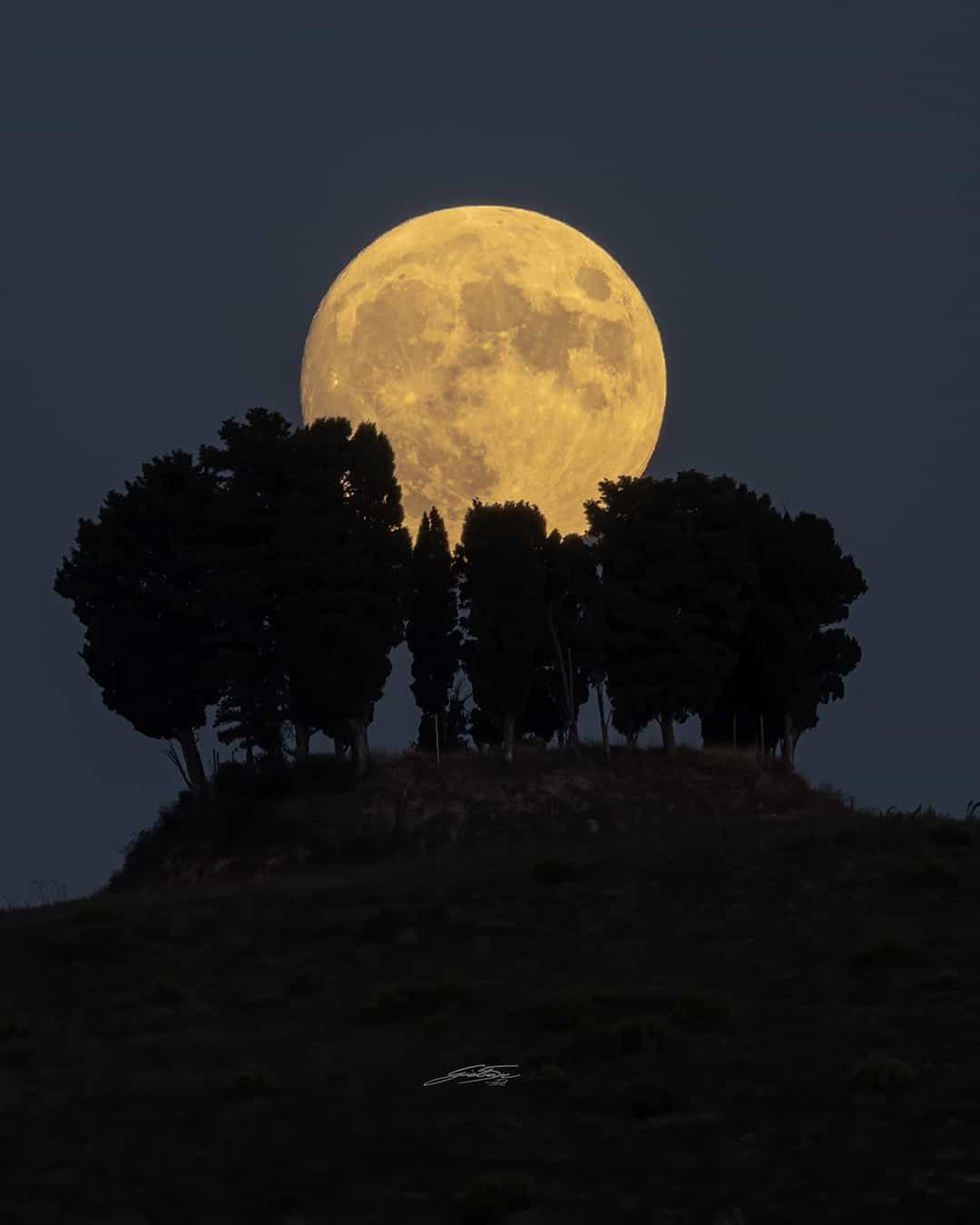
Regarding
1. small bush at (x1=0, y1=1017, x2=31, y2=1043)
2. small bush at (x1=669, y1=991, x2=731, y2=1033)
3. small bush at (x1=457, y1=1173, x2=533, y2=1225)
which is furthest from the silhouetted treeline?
small bush at (x1=457, y1=1173, x2=533, y2=1225)

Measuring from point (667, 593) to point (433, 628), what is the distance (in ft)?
31.4

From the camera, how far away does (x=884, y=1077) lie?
28516mm

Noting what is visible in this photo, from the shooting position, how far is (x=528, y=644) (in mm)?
79125

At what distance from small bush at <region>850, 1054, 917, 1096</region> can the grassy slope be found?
0.20 ft

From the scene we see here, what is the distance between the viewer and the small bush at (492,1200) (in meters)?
24.2

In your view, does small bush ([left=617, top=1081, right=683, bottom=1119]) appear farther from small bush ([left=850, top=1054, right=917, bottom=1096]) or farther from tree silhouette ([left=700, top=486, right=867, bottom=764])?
tree silhouette ([left=700, top=486, right=867, bottom=764])

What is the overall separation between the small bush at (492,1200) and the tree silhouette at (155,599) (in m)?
51.7

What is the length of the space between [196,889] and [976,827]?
64.9 ft

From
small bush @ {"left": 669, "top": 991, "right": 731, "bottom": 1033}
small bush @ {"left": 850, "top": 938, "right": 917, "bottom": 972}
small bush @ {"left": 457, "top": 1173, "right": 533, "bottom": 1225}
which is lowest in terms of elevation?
small bush @ {"left": 457, "top": 1173, "right": 533, "bottom": 1225}

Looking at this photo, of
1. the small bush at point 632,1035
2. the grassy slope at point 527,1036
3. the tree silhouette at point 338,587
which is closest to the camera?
the grassy slope at point 527,1036

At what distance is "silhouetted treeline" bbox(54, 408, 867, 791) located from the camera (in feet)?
248

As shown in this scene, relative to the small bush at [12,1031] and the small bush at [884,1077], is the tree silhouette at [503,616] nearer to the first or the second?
the small bush at [12,1031]

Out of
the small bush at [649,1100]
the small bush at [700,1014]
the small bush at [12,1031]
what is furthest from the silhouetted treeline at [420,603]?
the small bush at [649,1100]
